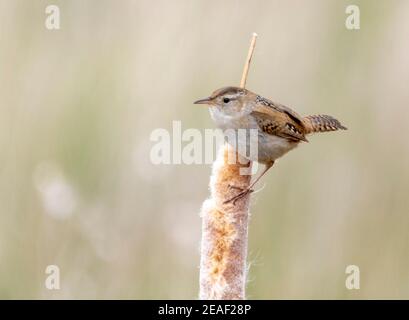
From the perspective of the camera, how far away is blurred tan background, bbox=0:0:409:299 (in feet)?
14.3

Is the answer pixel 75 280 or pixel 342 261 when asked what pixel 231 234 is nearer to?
pixel 75 280

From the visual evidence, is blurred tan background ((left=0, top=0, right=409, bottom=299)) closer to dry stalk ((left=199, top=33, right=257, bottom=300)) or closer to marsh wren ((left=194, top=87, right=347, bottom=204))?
marsh wren ((left=194, top=87, right=347, bottom=204))

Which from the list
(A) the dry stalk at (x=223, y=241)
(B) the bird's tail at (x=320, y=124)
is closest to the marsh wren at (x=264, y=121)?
(B) the bird's tail at (x=320, y=124)

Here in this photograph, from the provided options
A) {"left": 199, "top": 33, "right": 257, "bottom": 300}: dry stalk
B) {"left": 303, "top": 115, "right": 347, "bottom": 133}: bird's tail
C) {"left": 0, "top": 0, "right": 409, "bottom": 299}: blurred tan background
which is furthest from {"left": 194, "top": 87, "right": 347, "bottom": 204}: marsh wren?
{"left": 0, "top": 0, "right": 409, "bottom": 299}: blurred tan background

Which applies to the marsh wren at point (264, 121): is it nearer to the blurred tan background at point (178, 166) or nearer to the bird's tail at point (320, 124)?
the bird's tail at point (320, 124)

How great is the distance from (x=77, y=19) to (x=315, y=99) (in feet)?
5.23

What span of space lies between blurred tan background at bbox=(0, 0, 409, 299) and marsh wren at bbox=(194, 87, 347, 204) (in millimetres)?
683

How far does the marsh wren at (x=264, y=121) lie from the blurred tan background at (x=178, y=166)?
68cm

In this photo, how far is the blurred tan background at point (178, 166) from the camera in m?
4.36

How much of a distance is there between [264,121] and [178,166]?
3.14 feet

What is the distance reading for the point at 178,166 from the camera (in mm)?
4703

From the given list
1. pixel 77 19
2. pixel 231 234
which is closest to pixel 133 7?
pixel 77 19

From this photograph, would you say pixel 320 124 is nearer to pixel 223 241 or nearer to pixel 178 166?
pixel 178 166

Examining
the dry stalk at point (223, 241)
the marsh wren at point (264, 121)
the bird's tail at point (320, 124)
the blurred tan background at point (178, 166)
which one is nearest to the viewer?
the dry stalk at point (223, 241)
